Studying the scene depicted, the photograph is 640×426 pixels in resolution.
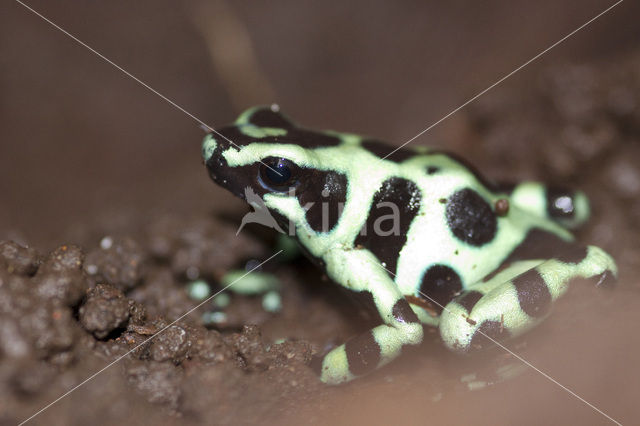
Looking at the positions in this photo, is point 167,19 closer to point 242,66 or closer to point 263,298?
point 242,66

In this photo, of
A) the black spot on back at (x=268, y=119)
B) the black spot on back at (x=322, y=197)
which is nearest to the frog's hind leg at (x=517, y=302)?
the black spot on back at (x=322, y=197)

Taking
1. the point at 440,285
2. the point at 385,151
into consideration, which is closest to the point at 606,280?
the point at 440,285

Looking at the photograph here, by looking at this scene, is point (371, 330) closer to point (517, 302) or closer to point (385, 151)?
point (517, 302)

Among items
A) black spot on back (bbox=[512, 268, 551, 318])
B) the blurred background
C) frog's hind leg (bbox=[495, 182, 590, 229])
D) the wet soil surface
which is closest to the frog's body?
black spot on back (bbox=[512, 268, 551, 318])

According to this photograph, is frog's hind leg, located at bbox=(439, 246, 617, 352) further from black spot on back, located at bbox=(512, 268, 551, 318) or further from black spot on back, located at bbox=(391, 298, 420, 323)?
black spot on back, located at bbox=(391, 298, 420, 323)

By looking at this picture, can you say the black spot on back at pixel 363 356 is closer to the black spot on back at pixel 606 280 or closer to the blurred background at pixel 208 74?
the black spot on back at pixel 606 280

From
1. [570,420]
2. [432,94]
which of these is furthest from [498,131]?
[570,420]

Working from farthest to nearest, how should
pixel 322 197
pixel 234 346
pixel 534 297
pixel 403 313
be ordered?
pixel 322 197 → pixel 403 313 → pixel 534 297 → pixel 234 346
